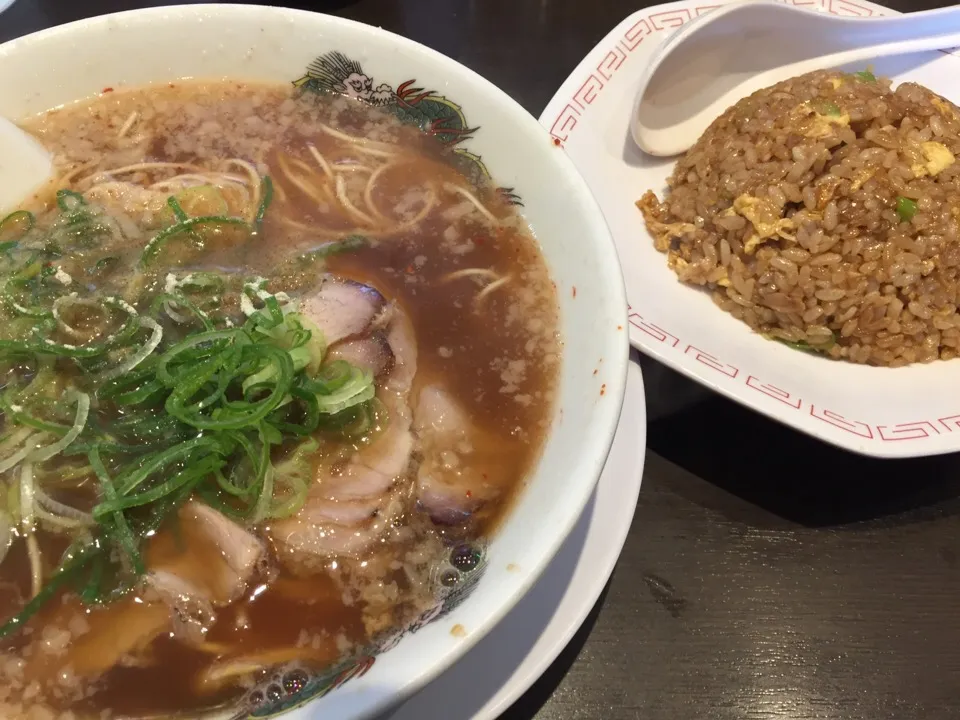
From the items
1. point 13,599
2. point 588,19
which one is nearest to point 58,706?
point 13,599

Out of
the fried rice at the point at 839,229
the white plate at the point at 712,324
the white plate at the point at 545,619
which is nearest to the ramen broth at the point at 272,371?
the white plate at the point at 545,619

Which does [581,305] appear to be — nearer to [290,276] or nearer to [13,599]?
[290,276]

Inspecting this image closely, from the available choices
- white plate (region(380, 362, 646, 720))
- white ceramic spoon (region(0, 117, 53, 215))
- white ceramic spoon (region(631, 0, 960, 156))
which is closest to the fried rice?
white ceramic spoon (region(631, 0, 960, 156))

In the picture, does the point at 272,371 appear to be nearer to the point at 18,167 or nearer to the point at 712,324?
the point at 18,167

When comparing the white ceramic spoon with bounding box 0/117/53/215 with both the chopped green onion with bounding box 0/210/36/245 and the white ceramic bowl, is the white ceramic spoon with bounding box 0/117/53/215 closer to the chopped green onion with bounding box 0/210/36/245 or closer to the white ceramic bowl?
the chopped green onion with bounding box 0/210/36/245

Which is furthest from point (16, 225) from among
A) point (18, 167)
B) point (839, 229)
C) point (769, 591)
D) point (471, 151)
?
point (839, 229)

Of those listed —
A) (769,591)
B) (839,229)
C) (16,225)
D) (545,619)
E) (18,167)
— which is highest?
(18,167)

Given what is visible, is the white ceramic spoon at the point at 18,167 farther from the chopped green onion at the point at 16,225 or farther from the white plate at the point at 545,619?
the white plate at the point at 545,619
